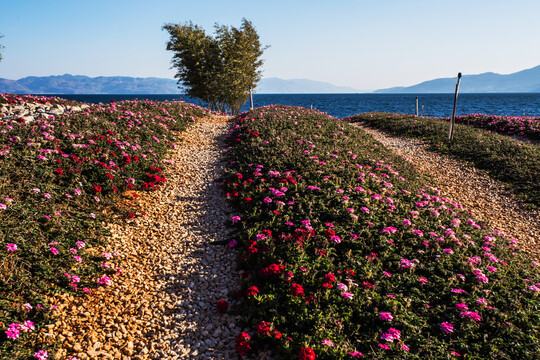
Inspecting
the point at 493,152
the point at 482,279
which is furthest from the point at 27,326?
the point at 493,152

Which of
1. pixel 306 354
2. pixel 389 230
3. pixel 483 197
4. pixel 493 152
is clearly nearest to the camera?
pixel 306 354

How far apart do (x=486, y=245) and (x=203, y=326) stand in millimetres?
7955

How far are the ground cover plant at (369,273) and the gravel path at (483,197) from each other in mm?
1868

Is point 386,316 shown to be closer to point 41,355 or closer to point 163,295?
point 163,295

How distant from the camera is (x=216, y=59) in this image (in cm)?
3161

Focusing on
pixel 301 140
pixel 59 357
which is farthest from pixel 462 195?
pixel 59 357

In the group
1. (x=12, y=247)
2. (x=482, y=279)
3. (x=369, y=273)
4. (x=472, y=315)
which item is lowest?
(x=472, y=315)

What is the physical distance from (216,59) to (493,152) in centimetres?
2653

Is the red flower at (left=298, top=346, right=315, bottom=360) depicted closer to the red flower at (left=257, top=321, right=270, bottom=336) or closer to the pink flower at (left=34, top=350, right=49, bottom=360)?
the red flower at (left=257, top=321, right=270, bottom=336)

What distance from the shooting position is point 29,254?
5910mm

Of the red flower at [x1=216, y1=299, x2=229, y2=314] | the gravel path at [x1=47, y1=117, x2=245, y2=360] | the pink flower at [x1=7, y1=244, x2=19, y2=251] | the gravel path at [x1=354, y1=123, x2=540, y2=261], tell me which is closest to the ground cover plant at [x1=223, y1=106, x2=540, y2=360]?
the red flower at [x1=216, y1=299, x2=229, y2=314]

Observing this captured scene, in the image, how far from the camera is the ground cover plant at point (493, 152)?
1388cm

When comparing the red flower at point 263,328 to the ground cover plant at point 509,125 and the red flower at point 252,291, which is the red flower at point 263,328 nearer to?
the red flower at point 252,291

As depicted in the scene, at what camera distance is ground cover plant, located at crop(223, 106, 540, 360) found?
512 cm
